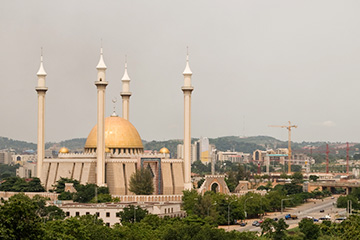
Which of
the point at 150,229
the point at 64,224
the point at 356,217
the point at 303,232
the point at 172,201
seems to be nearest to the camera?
the point at 64,224

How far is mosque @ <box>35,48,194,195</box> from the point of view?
345 ft

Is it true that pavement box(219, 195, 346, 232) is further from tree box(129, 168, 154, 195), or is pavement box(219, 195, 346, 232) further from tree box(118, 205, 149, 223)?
tree box(129, 168, 154, 195)

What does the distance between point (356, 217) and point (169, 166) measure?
46.8m

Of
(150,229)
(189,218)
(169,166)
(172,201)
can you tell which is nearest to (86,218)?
(150,229)

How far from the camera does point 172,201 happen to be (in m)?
102

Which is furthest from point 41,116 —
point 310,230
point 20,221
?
point 20,221

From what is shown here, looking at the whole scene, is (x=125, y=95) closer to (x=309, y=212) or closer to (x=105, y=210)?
(x=309, y=212)

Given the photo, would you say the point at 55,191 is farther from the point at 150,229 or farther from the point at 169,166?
the point at 150,229

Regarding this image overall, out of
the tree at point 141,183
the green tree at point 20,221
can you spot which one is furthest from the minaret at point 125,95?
the green tree at point 20,221

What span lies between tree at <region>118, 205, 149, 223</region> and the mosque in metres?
19.6

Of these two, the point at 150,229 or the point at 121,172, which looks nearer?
the point at 150,229

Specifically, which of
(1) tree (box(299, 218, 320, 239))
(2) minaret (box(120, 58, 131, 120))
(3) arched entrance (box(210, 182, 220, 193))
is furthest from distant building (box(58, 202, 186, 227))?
(2) minaret (box(120, 58, 131, 120))

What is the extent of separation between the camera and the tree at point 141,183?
104562 mm

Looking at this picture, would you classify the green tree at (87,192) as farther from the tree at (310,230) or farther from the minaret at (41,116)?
the tree at (310,230)
